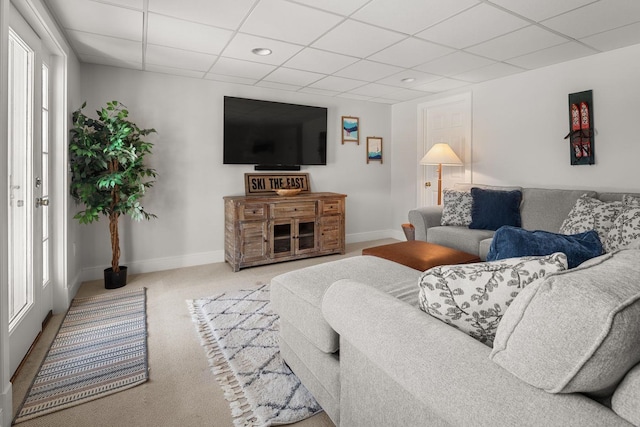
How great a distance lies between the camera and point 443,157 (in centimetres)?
439

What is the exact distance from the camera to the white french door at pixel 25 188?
208cm

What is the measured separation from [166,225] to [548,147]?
4.27 metres

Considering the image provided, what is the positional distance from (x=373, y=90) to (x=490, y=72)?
1.43 metres

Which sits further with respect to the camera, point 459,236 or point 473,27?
point 459,236

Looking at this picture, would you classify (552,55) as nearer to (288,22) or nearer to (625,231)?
(625,231)

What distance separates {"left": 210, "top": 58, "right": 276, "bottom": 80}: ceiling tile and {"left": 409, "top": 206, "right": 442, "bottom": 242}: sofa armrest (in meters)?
2.26

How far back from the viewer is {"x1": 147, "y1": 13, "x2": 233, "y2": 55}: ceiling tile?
8.66 ft

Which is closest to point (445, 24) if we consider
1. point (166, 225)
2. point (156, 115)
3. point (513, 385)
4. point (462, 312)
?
point (462, 312)

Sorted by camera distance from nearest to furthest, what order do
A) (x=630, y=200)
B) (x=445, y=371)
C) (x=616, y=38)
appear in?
(x=445, y=371), (x=630, y=200), (x=616, y=38)

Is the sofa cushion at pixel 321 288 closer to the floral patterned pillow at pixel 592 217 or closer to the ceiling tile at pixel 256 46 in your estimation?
the floral patterned pillow at pixel 592 217

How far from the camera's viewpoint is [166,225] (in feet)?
13.4

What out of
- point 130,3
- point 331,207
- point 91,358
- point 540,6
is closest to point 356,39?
point 540,6

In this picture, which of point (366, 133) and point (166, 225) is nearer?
point (166, 225)

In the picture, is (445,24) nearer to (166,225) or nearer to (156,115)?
(156,115)
